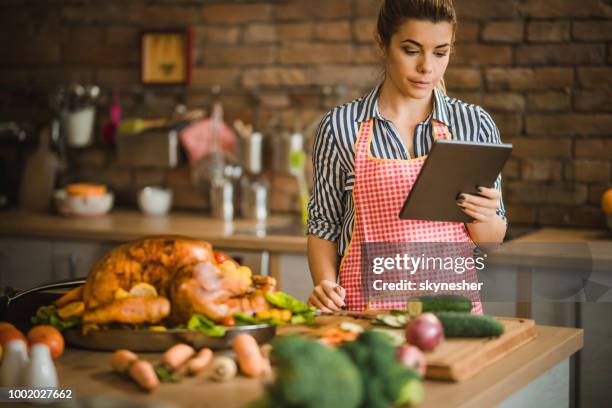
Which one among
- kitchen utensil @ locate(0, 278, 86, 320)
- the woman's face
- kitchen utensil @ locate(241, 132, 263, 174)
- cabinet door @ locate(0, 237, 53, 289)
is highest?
the woman's face

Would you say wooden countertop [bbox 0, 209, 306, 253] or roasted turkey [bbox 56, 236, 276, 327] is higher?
roasted turkey [bbox 56, 236, 276, 327]

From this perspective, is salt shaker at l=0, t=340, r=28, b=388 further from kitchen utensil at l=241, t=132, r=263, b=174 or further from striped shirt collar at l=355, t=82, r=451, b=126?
kitchen utensil at l=241, t=132, r=263, b=174

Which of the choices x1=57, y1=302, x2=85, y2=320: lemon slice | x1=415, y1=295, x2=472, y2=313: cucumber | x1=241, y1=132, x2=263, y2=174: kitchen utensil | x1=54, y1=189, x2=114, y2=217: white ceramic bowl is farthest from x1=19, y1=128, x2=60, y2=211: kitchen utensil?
x1=415, y1=295, x2=472, y2=313: cucumber

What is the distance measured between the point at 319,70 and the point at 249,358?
2739 millimetres

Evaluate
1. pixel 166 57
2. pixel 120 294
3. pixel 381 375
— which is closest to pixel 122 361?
pixel 120 294

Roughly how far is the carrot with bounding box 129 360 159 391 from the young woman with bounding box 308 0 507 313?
861mm

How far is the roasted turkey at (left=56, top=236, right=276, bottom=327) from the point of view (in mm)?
1766

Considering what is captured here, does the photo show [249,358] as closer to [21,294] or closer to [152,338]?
[152,338]

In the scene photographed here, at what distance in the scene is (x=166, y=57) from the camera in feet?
14.7

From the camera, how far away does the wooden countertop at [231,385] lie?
58.8 inches

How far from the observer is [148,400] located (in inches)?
58.8

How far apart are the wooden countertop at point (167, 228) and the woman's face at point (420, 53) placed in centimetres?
131

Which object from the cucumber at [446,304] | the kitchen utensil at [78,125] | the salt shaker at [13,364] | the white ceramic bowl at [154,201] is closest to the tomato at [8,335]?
the salt shaker at [13,364]

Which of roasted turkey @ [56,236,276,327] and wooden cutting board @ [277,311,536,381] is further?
roasted turkey @ [56,236,276,327]
